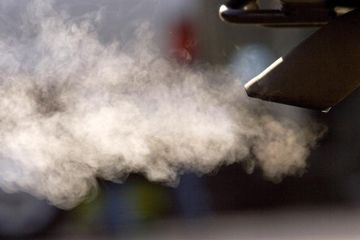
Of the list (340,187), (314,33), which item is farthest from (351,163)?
(314,33)

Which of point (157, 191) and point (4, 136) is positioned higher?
point (157, 191)

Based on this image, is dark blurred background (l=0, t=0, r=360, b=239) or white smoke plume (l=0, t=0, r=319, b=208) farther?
dark blurred background (l=0, t=0, r=360, b=239)

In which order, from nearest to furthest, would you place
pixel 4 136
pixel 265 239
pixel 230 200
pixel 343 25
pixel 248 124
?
1. pixel 343 25
2. pixel 4 136
3. pixel 248 124
4. pixel 265 239
5. pixel 230 200

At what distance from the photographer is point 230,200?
335 cm

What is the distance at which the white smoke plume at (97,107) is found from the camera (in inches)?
78.6

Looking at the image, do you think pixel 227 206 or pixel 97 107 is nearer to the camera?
pixel 97 107

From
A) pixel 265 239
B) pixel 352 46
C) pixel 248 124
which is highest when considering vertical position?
pixel 248 124

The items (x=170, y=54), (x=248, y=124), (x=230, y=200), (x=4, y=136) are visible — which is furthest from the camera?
(x=230, y=200)

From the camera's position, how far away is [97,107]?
2225 mm

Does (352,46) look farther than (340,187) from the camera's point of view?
No

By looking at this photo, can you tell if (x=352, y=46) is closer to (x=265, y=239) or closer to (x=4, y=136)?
(x=4, y=136)

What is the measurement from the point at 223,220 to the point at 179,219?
7.6 inches

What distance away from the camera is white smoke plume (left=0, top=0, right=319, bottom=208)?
200 cm

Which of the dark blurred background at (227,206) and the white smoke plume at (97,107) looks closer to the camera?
the white smoke plume at (97,107)
